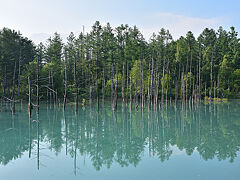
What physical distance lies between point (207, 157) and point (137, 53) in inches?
1980

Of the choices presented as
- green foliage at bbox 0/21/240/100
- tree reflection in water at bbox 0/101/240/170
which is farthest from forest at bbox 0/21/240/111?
tree reflection in water at bbox 0/101/240/170

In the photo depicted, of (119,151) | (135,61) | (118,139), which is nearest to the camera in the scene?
(119,151)

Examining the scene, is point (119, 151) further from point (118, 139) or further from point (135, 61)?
point (135, 61)

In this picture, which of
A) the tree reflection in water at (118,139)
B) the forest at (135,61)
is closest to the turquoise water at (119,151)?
the tree reflection in water at (118,139)

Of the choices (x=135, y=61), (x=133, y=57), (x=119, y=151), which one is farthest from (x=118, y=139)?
(x=133, y=57)

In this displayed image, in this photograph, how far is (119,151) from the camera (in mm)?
13672

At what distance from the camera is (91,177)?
32.4 feet

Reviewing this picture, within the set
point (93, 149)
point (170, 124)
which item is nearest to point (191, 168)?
point (93, 149)

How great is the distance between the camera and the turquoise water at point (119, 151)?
1034cm

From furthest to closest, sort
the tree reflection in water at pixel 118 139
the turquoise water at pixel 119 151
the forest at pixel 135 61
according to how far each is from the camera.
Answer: the forest at pixel 135 61 → the tree reflection in water at pixel 118 139 → the turquoise water at pixel 119 151

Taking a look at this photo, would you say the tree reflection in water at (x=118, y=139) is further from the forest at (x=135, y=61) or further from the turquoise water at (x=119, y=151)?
the forest at (x=135, y=61)

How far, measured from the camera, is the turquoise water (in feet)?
33.9

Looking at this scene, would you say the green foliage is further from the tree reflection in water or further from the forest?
the tree reflection in water

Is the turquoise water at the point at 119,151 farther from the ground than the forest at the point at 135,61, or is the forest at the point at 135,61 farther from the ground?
the forest at the point at 135,61
